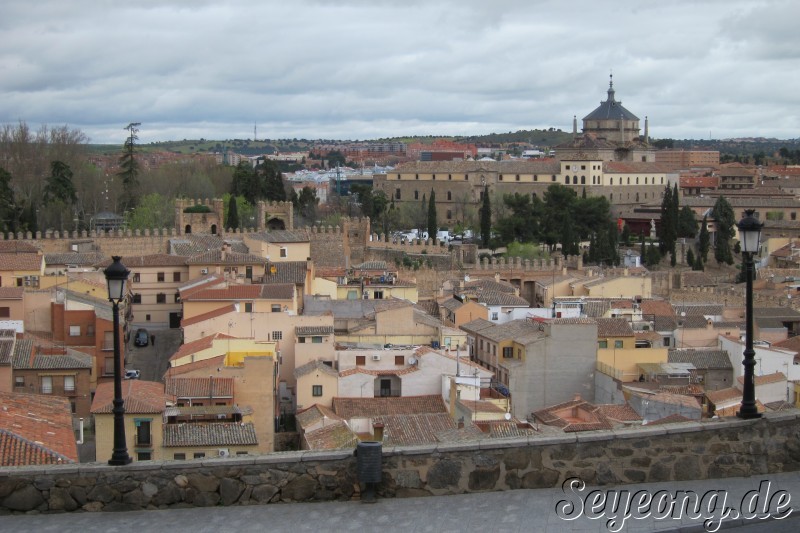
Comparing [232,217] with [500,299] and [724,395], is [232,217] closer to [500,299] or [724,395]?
[500,299]

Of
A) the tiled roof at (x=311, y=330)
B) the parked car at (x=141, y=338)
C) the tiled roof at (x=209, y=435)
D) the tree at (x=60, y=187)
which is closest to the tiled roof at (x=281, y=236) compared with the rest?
the parked car at (x=141, y=338)

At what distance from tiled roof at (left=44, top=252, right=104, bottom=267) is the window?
43.9 feet

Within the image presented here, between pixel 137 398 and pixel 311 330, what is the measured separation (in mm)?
5982

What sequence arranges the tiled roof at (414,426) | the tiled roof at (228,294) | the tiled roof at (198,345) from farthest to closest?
1. the tiled roof at (228,294)
2. the tiled roof at (198,345)
3. the tiled roof at (414,426)

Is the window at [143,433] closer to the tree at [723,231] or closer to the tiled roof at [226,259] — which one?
the tiled roof at [226,259]

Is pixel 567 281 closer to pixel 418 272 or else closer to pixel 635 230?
pixel 418 272

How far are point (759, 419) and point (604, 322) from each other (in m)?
15.1

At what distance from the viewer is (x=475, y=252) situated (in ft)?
112

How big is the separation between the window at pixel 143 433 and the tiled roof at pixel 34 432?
28.1 inches

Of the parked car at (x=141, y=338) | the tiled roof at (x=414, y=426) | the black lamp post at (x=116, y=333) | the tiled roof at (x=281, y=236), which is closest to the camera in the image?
the black lamp post at (x=116, y=333)

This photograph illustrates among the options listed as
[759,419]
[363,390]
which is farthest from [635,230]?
[759,419]

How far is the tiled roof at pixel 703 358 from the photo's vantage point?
20453 mm

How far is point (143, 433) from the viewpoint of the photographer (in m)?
13.2

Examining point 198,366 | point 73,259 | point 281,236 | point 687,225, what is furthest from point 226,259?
point 687,225
